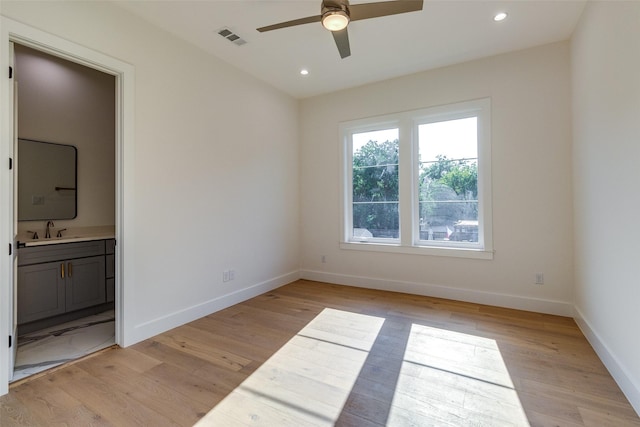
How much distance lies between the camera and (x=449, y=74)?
149 inches

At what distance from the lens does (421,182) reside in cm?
408

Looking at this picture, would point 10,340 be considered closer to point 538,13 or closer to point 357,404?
point 357,404

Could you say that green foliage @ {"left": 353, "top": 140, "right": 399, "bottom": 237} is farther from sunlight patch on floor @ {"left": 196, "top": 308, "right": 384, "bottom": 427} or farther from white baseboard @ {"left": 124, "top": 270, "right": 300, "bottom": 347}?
sunlight patch on floor @ {"left": 196, "top": 308, "right": 384, "bottom": 427}

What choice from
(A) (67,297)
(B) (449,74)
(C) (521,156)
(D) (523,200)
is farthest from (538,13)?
(A) (67,297)

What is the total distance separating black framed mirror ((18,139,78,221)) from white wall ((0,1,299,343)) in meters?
1.47

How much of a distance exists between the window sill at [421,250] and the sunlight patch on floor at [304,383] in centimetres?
139

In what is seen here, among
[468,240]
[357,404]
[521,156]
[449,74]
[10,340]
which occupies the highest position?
[449,74]

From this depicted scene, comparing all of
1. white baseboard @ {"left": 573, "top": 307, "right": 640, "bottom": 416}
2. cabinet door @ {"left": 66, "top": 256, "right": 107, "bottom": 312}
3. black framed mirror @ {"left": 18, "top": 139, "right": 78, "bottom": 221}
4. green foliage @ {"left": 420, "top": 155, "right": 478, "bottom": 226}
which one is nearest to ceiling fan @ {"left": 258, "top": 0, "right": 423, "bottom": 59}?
green foliage @ {"left": 420, "top": 155, "right": 478, "bottom": 226}

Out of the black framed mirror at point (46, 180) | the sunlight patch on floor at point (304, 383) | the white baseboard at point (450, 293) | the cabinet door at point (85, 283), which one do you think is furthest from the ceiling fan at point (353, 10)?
the cabinet door at point (85, 283)

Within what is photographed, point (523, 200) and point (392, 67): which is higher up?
point (392, 67)

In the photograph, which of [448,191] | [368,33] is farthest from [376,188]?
[368,33]

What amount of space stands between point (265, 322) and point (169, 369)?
1055 mm

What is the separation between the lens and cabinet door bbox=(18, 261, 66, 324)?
283cm

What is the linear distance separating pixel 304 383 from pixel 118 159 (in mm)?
2391
